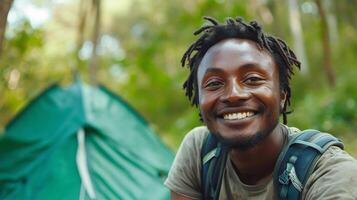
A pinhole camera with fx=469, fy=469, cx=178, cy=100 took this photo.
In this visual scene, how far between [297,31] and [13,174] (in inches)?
420

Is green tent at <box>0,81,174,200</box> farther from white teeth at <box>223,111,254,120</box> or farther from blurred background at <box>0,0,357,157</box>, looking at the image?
white teeth at <box>223,111,254,120</box>

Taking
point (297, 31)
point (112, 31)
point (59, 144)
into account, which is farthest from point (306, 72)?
point (112, 31)

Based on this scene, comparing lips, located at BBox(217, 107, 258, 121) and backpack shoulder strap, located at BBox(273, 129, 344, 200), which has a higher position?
lips, located at BBox(217, 107, 258, 121)

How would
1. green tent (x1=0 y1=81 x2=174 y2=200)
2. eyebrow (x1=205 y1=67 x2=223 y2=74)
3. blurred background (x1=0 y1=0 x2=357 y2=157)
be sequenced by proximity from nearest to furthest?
eyebrow (x1=205 y1=67 x2=223 y2=74) < green tent (x1=0 y1=81 x2=174 y2=200) < blurred background (x1=0 y1=0 x2=357 y2=157)

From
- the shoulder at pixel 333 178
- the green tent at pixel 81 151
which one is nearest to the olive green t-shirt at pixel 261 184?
the shoulder at pixel 333 178

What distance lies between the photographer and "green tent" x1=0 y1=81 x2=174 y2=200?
3197mm

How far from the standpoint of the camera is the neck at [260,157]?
66.8 inches

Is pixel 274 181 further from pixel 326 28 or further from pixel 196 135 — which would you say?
pixel 326 28

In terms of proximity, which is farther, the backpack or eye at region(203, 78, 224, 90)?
eye at region(203, 78, 224, 90)

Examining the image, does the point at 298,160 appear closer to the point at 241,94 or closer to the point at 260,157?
the point at 260,157

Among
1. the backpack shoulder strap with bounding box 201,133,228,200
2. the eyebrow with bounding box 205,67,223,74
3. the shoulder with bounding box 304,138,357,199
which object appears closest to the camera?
the shoulder with bounding box 304,138,357,199

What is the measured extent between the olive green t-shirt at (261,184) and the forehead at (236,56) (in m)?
0.33

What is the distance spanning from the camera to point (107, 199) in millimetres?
3172

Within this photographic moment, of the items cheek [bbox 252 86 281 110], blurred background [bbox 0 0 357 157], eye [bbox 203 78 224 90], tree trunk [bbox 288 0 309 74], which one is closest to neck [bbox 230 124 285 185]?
cheek [bbox 252 86 281 110]
